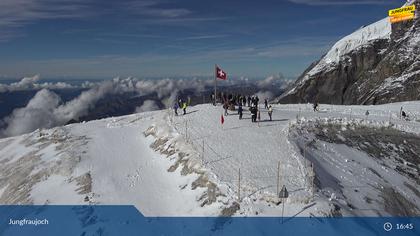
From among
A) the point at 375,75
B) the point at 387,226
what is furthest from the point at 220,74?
the point at 375,75

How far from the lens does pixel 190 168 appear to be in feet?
104

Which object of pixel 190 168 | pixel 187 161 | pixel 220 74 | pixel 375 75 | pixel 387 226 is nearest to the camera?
pixel 387 226

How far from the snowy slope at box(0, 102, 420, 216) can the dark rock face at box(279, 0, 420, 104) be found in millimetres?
118748

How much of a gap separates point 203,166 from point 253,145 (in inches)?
251

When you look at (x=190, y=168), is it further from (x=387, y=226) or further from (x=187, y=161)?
(x=387, y=226)

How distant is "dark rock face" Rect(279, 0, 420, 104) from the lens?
6147 inches

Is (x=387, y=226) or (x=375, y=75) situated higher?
(x=375, y=75)

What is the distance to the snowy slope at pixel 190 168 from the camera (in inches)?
1043

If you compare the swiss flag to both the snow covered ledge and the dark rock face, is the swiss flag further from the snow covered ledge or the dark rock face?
the dark rock face

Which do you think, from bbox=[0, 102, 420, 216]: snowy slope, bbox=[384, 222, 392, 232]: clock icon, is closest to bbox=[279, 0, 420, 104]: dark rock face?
bbox=[0, 102, 420, 216]: snowy slope

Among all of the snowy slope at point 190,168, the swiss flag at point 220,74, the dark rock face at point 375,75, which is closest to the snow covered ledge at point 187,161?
the snowy slope at point 190,168

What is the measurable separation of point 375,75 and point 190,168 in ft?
550

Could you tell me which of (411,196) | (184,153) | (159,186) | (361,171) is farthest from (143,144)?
(411,196)

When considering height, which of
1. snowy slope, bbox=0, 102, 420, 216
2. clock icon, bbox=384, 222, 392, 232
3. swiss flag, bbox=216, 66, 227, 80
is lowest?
clock icon, bbox=384, 222, 392, 232
